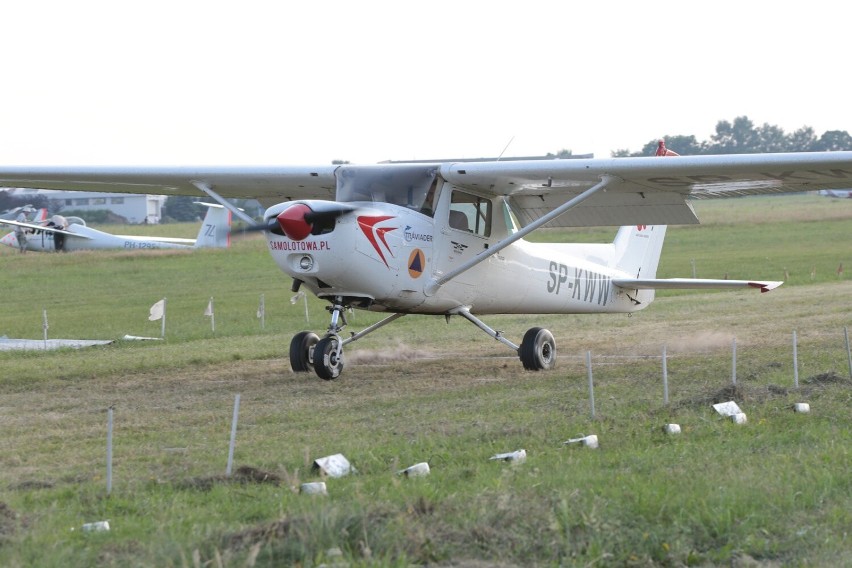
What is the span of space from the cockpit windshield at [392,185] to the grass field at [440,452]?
88.3 inches

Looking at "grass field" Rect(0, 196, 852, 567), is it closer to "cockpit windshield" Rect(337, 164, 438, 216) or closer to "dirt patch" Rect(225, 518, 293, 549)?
"dirt patch" Rect(225, 518, 293, 549)

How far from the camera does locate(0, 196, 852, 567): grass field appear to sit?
19.1 feet

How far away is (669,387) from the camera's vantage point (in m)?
12.1

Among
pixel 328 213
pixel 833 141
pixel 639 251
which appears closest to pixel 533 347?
pixel 328 213

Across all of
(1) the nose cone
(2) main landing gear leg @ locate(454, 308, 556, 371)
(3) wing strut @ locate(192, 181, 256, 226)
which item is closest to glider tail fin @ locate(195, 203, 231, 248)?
(3) wing strut @ locate(192, 181, 256, 226)

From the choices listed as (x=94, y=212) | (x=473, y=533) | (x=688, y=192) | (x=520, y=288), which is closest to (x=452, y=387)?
(x=520, y=288)

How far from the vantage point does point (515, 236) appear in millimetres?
A: 14406

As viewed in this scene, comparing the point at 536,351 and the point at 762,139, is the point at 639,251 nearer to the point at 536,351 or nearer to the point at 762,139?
the point at 536,351

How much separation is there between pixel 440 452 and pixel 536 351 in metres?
6.41

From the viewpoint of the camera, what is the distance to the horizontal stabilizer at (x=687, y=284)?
1605 cm

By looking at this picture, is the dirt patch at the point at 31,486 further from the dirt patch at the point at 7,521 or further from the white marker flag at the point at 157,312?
the white marker flag at the point at 157,312

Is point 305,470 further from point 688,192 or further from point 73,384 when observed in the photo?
point 688,192

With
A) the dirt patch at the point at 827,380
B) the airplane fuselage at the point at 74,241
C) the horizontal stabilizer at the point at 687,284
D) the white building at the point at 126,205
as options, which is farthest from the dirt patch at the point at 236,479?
the white building at the point at 126,205

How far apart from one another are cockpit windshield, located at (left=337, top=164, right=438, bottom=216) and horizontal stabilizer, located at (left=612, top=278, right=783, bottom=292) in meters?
4.34
